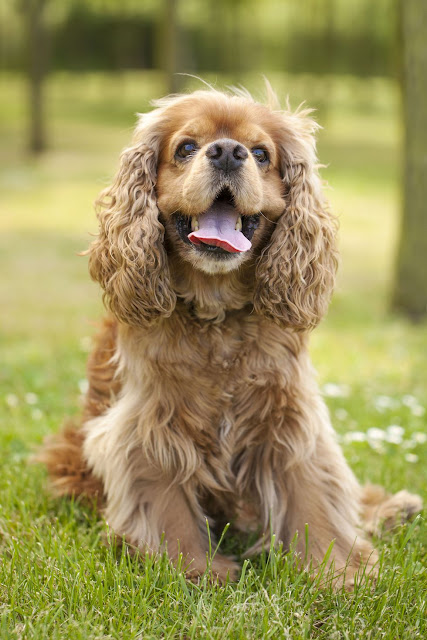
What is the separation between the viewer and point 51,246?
418 inches

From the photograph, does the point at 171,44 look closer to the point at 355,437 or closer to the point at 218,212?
the point at 355,437

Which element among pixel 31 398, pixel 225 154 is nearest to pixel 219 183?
pixel 225 154

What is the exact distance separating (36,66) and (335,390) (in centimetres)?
1422

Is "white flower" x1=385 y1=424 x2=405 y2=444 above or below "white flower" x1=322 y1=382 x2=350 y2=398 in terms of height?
above

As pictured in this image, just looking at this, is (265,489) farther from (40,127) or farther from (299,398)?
(40,127)

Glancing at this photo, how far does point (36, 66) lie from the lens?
17062 millimetres

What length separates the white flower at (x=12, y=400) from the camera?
15.9 feet

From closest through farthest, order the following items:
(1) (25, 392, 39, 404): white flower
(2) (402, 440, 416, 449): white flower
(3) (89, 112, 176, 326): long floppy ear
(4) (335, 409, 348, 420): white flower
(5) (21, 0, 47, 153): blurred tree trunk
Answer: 1. (3) (89, 112, 176, 326): long floppy ear
2. (2) (402, 440, 416, 449): white flower
3. (4) (335, 409, 348, 420): white flower
4. (1) (25, 392, 39, 404): white flower
5. (5) (21, 0, 47, 153): blurred tree trunk

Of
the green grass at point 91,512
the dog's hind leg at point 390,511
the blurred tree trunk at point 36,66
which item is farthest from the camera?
the blurred tree trunk at point 36,66

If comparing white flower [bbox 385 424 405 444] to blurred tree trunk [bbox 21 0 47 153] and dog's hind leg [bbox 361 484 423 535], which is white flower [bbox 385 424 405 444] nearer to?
dog's hind leg [bbox 361 484 423 535]

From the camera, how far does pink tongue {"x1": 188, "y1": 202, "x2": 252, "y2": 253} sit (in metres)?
2.87

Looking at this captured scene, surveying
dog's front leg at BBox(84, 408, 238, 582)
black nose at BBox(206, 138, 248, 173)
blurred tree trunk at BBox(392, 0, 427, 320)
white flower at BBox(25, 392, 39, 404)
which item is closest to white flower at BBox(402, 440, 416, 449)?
dog's front leg at BBox(84, 408, 238, 582)

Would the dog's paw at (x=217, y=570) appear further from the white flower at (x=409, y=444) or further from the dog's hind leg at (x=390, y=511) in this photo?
the white flower at (x=409, y=444)

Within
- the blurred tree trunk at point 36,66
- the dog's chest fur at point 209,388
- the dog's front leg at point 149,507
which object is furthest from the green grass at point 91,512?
the blurred tree trunk at point 36,66
